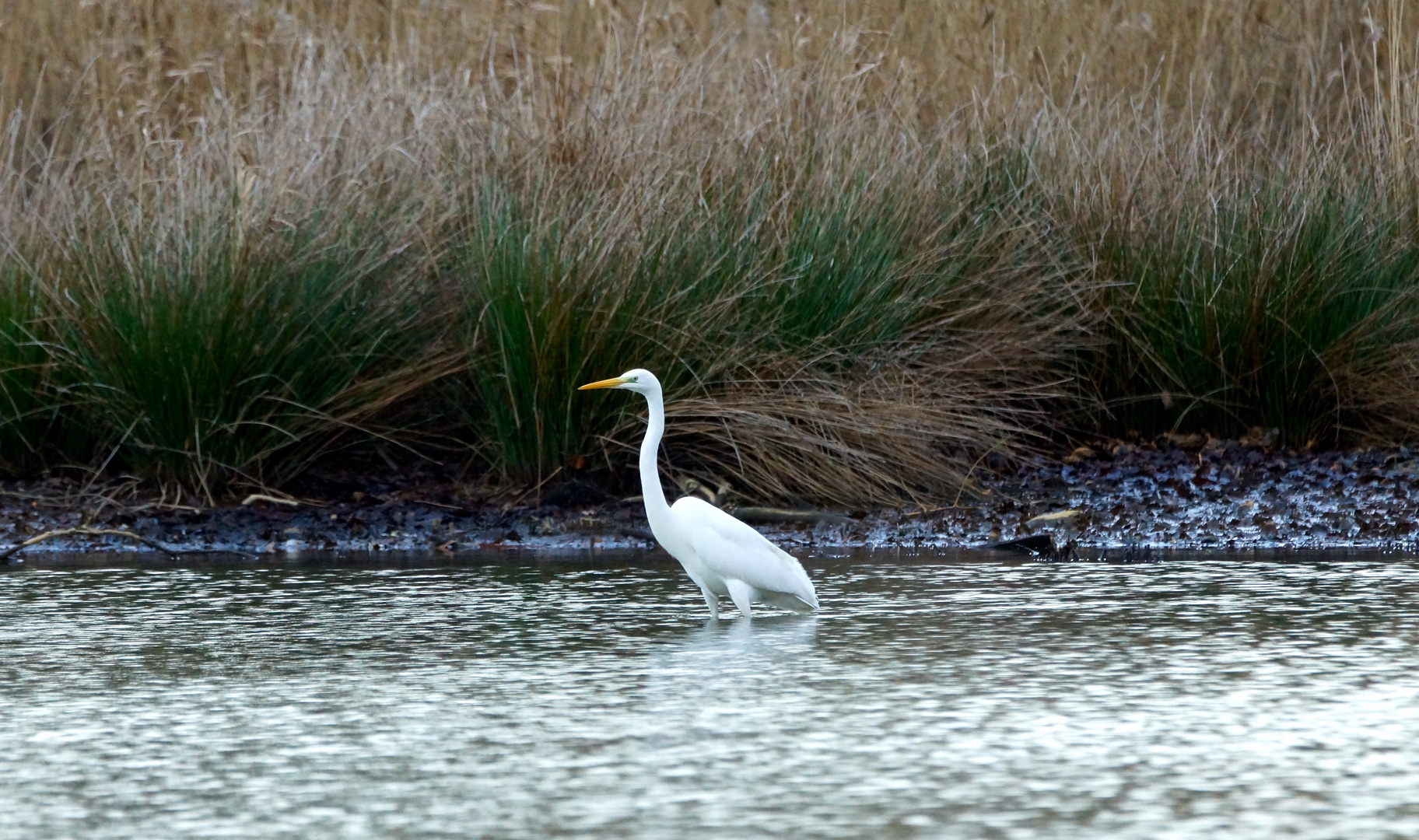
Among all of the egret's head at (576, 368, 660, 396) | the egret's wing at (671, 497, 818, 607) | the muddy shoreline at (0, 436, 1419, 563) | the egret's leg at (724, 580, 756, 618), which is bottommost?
the muddy shoreline at (0, 436, 1419, 563)

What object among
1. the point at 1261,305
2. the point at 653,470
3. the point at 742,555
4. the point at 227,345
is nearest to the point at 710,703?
the point at 742,555

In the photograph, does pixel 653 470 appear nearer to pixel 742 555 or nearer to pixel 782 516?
pixel 742 555

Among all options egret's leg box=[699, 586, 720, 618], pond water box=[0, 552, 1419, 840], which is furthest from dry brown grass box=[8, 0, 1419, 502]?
egret's leg box=[699, 586, 720, 618]

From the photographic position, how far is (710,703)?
15.2 feet

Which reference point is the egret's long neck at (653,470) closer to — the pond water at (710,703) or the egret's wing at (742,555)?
the egret's wing at (742,555)

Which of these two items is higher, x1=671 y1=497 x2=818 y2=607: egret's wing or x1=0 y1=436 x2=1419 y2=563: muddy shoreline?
x1=671 y1=497 x2=818 y2=607: egret's wing

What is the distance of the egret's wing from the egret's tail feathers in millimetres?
10

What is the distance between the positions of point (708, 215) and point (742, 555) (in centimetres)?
266

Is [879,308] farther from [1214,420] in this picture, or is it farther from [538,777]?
[538,777]

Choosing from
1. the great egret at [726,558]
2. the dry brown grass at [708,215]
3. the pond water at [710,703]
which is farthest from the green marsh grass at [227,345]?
A: the great egret at [726,558]

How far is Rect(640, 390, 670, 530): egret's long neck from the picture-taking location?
600cm

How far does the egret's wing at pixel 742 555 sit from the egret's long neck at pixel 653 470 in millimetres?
119

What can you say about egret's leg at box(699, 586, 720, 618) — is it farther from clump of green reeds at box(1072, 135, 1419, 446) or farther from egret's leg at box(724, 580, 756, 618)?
clump of green reeds at box(1072, 135, 1419, 446)

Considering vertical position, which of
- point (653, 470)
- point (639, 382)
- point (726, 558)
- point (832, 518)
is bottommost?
point (832, 518)
